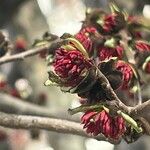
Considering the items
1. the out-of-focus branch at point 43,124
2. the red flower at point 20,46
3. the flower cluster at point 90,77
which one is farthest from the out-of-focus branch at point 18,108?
the flower cluster at point 90,77

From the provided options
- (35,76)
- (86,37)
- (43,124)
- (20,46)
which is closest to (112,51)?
(86,37)

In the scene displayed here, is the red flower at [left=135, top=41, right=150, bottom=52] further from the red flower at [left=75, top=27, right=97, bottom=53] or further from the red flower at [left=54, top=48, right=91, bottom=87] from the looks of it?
the red flower at [left=54, top=48, right=91, bottom=87]

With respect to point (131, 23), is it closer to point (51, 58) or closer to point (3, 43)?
point (51, 58)

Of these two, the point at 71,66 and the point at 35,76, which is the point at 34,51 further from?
A: the point at 35,76

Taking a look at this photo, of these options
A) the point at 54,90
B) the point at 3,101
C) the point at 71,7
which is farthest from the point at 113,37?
the point at 71,7

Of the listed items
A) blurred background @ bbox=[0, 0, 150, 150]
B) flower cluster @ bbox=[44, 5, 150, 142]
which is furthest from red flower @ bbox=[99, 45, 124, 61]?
blurred background @ bbox=[0, 0, 150, 150]

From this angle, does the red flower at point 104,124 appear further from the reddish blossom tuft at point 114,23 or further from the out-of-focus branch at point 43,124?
the reddish blossom tuft at point 114,23
